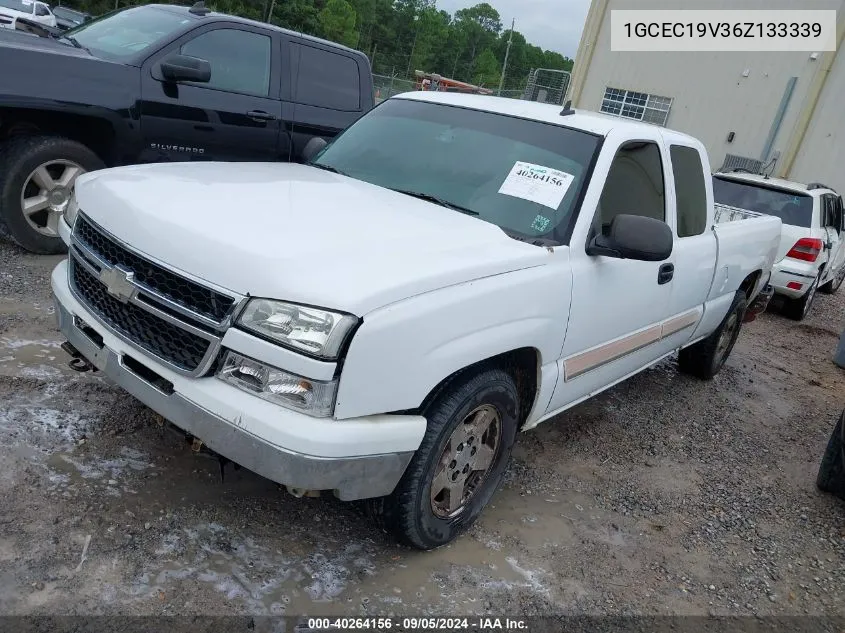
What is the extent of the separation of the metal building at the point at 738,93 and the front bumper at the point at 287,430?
1821 centimetres

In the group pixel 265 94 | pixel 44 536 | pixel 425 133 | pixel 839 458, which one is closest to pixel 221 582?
pixel 44 536

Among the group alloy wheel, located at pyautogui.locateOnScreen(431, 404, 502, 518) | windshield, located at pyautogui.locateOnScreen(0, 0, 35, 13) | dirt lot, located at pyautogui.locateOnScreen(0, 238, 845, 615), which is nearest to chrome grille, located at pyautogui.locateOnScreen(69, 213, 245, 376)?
dirt lot, located at pyautogui.locateOnScreen(0, 238, 845, 615)

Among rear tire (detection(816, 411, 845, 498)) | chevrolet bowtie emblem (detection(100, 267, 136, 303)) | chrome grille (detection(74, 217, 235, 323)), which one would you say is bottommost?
rear tire (detection(816, 411, 845, 498))

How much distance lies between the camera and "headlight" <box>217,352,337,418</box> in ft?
7.43

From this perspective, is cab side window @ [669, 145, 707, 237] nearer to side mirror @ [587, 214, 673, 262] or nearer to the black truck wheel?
side mirror @ [587, 214, 673, 262]

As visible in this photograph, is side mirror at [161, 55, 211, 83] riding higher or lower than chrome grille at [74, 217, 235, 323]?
higher

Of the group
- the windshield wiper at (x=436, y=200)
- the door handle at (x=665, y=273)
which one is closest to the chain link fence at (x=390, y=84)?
the door handle at (x=665, y=273)

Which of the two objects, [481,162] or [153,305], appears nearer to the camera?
[153,305]

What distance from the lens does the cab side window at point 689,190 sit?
4172 millimetres

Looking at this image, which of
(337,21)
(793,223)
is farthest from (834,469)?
(337,21)

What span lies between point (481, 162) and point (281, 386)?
68.2 inches

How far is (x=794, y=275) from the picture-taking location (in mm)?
8484

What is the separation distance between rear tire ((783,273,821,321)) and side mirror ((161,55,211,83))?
7.48m

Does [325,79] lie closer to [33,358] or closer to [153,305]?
[33,358]
